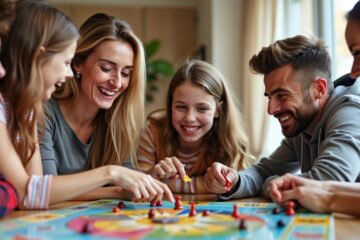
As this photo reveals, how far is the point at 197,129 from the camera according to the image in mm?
2141

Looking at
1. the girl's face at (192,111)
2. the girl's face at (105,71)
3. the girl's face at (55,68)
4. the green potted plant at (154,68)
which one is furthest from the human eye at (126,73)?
the green potted plant at (154,68)

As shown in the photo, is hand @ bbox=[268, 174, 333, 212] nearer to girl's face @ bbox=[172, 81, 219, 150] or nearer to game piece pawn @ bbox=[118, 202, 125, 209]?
game piece pawn @ bbox=[118, 202, 125, 209]

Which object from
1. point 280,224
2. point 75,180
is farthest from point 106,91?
point 280,224

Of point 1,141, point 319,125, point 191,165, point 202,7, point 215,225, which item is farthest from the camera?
point 202,7

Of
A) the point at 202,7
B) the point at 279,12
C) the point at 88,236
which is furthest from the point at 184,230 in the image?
the point at 202,7

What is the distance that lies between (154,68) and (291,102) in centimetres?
377

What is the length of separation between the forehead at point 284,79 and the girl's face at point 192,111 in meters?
0.40

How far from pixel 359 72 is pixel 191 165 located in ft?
2.93

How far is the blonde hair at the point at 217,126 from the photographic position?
2.17 meters

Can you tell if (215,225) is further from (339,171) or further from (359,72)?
(359,72)

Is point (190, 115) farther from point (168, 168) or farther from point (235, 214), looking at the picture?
point (235, 214)

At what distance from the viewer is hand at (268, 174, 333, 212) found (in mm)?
1283

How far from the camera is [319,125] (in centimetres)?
169

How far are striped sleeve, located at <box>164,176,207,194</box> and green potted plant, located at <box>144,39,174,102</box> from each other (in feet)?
11.6
